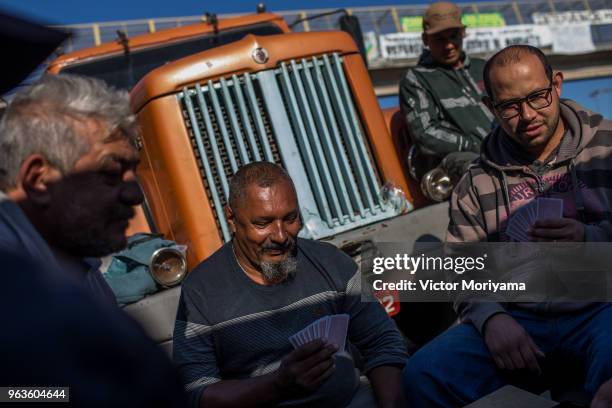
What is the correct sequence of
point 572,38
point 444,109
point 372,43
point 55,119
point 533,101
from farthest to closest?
point 572,38, point 372,43, point 444,109, point 533,101, point 55,119

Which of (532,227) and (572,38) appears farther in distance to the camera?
(572,38)

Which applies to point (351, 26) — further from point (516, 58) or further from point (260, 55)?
point (516, 58)

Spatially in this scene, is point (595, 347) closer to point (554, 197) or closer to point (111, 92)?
point (554, 197)

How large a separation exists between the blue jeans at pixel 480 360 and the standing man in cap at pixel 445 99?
153 cm

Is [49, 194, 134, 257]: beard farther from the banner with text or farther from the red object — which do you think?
the red object

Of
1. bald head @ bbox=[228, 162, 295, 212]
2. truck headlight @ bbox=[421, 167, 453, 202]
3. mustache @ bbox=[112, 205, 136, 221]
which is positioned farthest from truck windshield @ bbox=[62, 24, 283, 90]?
mustache @ bbox=[112, 205, 136, 221]

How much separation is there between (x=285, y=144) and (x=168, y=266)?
3.67 feet

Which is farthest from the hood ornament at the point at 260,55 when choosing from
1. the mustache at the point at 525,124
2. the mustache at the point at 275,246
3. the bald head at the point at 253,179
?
the mustache at the point at 525,124

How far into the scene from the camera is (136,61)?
496cm

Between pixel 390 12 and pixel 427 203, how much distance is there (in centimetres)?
2572

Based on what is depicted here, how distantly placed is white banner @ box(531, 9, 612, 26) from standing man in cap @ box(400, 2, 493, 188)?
29.8 m

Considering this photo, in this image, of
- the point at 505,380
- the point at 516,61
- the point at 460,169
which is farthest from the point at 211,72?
the point at 505,380

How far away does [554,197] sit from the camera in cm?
265

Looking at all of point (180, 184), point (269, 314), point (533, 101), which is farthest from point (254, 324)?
point (180, 184)
